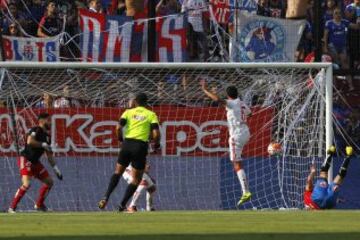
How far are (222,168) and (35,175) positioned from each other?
3.96 metres

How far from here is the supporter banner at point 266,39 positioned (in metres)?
23.4

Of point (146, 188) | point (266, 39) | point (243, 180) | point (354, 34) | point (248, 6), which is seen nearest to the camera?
point (243, 180)

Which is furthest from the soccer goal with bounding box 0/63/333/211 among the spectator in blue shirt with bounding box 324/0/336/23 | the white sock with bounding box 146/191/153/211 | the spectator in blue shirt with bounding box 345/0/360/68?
the spectator in blue shirt with bounding box 324/0/336/23

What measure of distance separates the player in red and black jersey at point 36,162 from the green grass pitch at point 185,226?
494 cm

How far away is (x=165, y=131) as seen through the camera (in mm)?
23359

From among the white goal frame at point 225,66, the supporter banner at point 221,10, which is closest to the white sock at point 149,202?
the white goal frame at point 225,66

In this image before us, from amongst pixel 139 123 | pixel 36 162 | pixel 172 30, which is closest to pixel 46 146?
pixel 36 162

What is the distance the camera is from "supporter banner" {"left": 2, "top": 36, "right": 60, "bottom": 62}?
74.9 feet

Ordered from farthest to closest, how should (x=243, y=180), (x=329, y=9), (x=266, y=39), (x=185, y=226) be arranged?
(x=329, y=9) < (x=266, y=39) < (x=243, y=180) < (x=185, y=226)

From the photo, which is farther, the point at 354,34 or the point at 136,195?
the point at 354,34

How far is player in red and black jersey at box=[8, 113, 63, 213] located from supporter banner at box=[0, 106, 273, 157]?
768 mm

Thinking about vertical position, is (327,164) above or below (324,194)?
above

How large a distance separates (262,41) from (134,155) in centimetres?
498

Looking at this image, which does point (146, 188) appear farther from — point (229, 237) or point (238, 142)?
point (229, 237)
